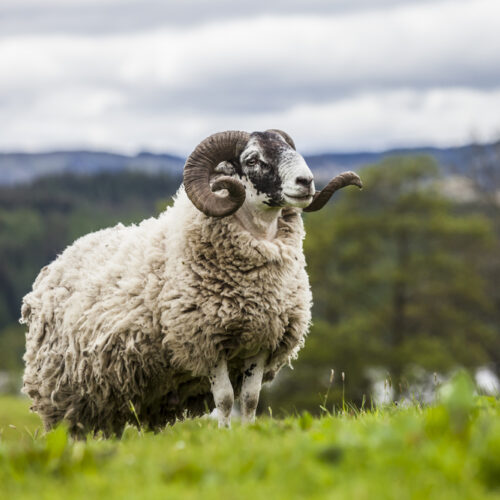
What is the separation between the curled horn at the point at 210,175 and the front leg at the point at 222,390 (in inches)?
52.6

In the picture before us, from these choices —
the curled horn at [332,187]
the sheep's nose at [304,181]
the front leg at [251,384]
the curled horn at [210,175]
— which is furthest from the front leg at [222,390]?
the curled horn at [332,187]

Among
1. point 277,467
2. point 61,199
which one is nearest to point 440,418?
point 277,467

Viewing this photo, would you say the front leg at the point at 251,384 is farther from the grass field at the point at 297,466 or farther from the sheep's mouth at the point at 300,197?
the grass field at the point at 297,466

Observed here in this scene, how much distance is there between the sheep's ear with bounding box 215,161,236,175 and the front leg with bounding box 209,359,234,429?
174 centimetres

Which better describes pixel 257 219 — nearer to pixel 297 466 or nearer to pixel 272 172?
pixel 272 172

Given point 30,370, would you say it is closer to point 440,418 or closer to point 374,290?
point 440,418

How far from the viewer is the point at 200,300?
22.2 feet

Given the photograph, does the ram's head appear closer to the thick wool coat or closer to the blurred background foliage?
the thick wool coat

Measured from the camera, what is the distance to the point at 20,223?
159125 mm

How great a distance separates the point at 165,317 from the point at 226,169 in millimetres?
1491

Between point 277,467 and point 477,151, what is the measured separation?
129 feet

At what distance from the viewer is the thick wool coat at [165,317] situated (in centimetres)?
679

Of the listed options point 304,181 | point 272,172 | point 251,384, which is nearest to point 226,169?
point 272,172

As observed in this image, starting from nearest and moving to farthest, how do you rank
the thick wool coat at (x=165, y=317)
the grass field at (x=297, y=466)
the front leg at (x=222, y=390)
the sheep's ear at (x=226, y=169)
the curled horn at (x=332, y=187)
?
1. the grass field at (x=297, y=466)
2. the front leg at (x=222, y=390)
3. the thick wool coat at (x=165, y=317)
4. the sheep's ear at (x=226, y=169)
5. the curled horn at (x=332, y=187)
